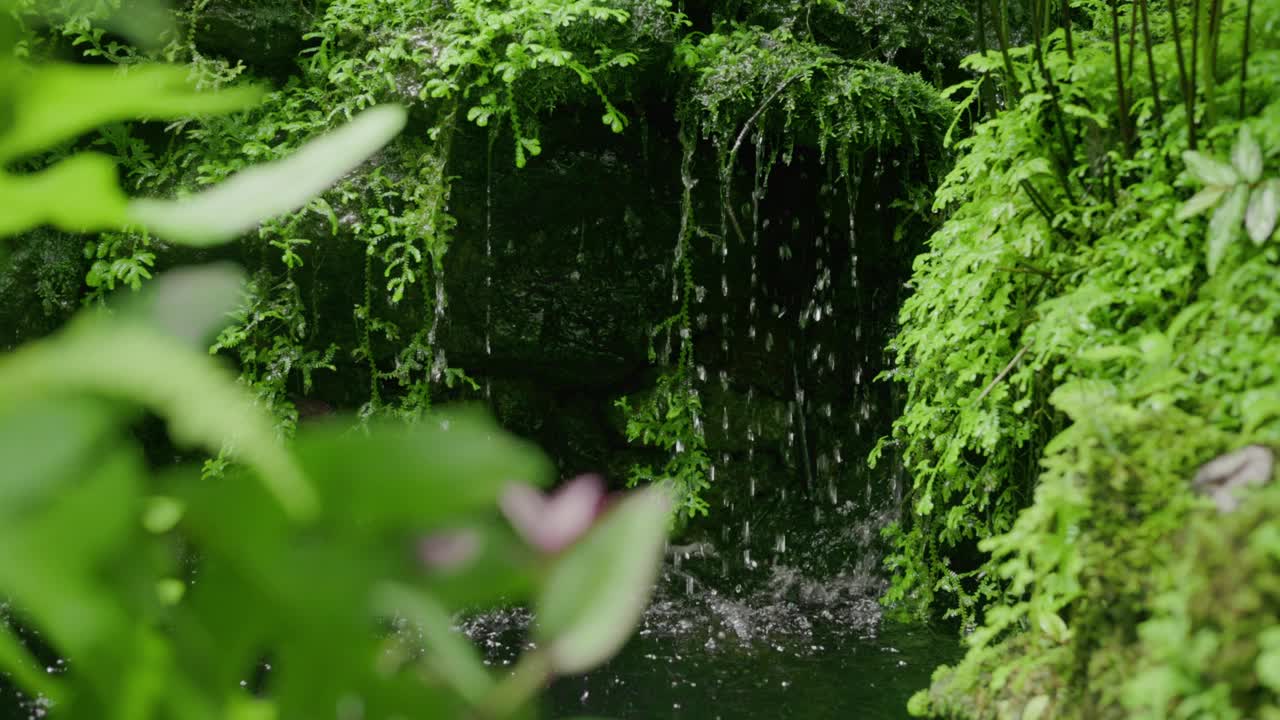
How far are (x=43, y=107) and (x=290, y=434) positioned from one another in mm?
3992

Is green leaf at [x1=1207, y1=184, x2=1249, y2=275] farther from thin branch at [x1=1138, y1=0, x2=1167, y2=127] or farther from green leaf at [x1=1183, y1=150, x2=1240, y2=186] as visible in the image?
thin branch at [x1=1138, y1=0, x2=1167, y2=127]

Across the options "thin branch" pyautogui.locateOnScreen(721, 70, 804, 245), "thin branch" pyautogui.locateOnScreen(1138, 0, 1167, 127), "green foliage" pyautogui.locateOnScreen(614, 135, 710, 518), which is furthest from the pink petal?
"green foliage" pyautogui.locateOnScreen(614, 135, 710, 518)

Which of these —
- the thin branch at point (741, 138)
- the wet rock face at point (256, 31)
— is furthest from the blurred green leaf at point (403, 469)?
the wet rock face at point (256, 31)

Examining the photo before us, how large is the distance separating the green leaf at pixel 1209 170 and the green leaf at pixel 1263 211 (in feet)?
0.15

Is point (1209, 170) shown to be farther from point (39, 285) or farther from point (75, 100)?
point (39, 285)

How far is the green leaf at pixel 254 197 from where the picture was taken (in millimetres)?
346

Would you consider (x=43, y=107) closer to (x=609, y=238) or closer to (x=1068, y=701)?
(x=1068, y=701)

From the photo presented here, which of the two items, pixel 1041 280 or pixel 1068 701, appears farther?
pixel 1041 280

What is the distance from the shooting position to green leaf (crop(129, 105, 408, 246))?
A: 35 centimetres

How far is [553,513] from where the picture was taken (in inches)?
17.0

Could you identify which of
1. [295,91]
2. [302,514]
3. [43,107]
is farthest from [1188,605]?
[295,91]

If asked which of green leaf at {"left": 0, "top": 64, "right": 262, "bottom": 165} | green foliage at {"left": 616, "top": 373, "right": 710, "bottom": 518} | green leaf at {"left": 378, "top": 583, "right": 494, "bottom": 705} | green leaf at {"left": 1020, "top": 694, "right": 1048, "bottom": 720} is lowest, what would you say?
green foliage at {"left": 616, "top": 373, "right": 710, "bottom": 518}

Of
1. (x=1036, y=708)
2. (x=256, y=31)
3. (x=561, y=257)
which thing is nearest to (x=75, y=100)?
(x=1036, y=708)

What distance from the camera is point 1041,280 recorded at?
2.16m
